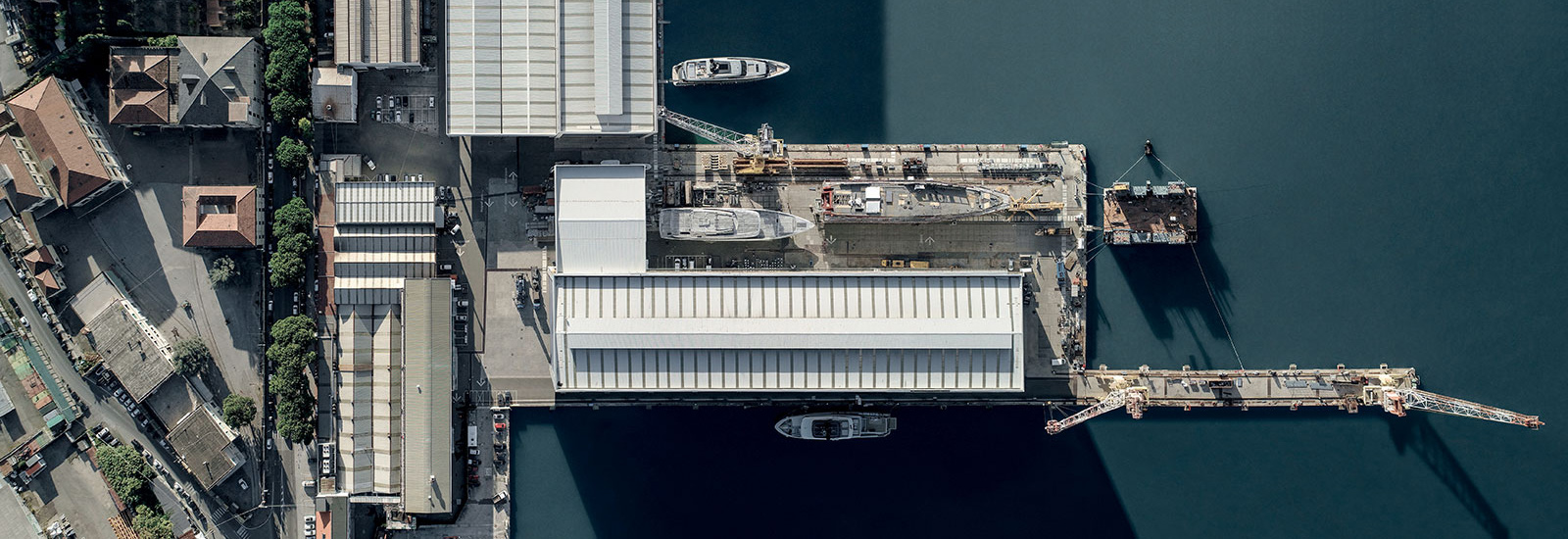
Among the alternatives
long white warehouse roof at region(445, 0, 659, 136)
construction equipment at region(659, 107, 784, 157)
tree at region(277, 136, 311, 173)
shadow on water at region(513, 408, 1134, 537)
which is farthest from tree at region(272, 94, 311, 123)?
shadow on water at region(513, 408, 1134, 537)

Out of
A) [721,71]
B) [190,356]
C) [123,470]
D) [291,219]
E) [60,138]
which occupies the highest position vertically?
[721,71]

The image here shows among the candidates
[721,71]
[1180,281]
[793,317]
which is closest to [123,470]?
[793,317]

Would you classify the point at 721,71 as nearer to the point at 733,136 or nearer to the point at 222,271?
the point at 733,136

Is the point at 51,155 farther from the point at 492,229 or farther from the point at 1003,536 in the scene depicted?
the point at 1003,536

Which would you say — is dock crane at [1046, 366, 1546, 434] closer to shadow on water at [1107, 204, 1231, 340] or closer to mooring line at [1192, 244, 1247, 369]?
mooring line at [1192, 244, 1247, 369]

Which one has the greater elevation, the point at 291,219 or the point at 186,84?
the point at 186,84

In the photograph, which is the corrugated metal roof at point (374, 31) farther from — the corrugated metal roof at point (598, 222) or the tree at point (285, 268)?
the corrugated metal roof at point (598, 222)
